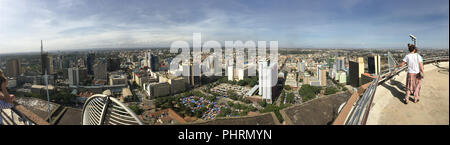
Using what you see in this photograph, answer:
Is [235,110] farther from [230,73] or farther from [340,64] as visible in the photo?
[340,64]

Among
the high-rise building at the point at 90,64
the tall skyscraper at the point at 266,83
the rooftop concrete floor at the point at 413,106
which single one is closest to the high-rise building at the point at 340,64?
the tall skyscraper at the point at 266,83

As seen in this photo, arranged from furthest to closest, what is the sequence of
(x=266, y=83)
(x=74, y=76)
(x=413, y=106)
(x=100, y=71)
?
(x=100, y=71)
(x=74, y=76)
(x=266, y=83)
(x=413, y=106)

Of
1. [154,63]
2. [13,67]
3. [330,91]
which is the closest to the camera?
[13,67]

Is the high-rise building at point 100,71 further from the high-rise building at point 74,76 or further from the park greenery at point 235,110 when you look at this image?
the park greenery at point 235,110

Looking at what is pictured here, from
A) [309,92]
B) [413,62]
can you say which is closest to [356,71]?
[309,92]
